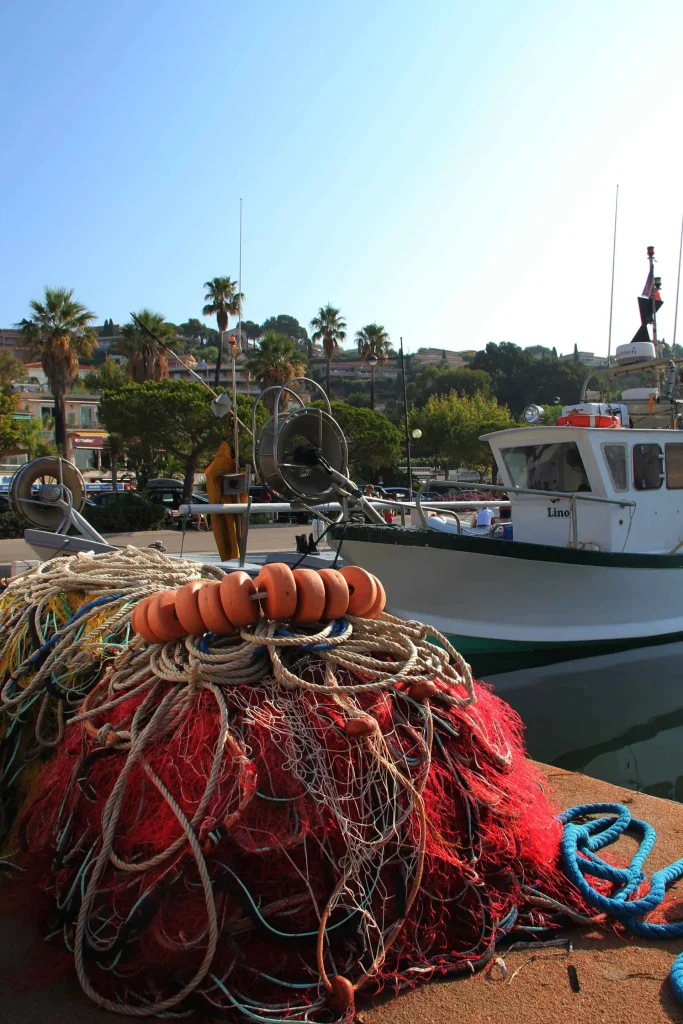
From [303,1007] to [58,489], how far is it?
5.58 meters

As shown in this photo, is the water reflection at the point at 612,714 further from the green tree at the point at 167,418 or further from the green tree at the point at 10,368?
the green tree at the point at 10,368

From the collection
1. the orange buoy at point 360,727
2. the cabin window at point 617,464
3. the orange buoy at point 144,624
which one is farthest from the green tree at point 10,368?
the orange buoy at point 360,727

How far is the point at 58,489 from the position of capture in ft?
22.9

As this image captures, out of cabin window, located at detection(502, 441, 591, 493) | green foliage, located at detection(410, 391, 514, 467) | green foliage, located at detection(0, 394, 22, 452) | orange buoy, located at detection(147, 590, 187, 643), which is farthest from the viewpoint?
green foliage, located at detection(410, 391, 514, 467)

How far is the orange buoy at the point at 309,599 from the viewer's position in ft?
9.07

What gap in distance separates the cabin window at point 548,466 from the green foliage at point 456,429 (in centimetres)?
3287

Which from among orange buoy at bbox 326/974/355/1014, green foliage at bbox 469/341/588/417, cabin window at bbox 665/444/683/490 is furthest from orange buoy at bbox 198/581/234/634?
green foliage at bbox 469/341/588/417

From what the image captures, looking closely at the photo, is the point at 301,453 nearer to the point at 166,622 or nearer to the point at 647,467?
the point at 166,622

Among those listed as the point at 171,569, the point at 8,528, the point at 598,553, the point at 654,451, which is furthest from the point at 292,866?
the point at 8,528

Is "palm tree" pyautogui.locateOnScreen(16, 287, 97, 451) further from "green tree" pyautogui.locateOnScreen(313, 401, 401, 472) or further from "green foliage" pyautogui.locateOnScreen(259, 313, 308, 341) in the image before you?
"green foliage" pyautogui.locateOnScreen(259, 313, 308, 341)

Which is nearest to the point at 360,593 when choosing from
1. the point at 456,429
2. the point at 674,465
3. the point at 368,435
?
the point at 674,465

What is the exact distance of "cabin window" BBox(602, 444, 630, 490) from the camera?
929cm

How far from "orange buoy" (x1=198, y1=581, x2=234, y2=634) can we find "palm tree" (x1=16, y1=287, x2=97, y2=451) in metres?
33.8

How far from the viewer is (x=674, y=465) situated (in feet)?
32.3
